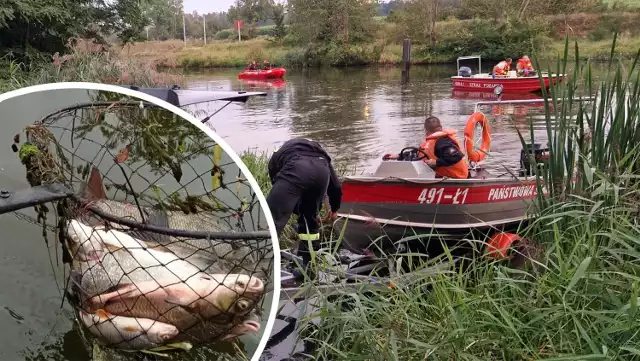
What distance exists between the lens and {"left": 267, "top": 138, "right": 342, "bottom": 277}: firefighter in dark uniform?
418 cm

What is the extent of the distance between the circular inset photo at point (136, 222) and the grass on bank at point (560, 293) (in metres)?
1.47

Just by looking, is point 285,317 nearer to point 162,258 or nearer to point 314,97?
point 162,258

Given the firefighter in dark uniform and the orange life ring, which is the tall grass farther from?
the orange life ring

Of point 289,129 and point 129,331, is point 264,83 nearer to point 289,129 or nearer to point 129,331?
point 289,129

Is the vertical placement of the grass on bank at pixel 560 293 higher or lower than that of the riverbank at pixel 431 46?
lower

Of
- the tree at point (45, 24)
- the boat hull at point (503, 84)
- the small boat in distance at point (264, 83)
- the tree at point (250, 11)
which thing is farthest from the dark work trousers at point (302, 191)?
the tree at point (250, 11)

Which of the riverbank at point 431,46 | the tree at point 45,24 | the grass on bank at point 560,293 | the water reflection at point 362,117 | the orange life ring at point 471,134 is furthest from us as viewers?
the riverbank at point 431,46

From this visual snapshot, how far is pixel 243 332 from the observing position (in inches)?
49.5

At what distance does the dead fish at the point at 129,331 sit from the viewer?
1.19m

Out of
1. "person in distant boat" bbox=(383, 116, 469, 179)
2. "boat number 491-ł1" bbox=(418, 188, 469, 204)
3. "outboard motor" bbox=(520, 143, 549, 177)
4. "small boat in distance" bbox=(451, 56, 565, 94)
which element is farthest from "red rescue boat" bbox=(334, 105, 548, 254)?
"small boat in distance" bbox=(451, 56, 565, 94)

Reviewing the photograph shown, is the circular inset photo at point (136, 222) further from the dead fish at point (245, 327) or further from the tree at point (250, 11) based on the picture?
the tree at point (250, 11)

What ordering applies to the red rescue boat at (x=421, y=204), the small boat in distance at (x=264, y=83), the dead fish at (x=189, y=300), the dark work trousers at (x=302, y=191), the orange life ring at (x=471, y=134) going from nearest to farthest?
the dead fish at (x=189, y=300) < the dark work trousers at (x=302, y=191) < the red rescue boat at (x=421, y=204) < the orange life ring at (x=471, y=134) < the small boat in distance at (x=264, y=83)

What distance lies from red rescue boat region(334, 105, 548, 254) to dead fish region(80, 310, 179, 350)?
4.20 meters

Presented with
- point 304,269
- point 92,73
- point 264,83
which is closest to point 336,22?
point 264,83
